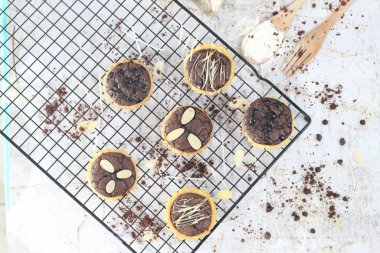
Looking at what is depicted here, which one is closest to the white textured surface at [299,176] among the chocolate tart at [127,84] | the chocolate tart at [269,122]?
the chocolate tart at [269,122]

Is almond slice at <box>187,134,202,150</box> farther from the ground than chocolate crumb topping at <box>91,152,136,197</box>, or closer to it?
farther from the ground

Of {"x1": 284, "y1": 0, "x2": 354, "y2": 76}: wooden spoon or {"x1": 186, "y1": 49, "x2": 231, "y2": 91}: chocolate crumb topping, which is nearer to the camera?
{"x1": 186, "y1": 49, "x2": 231, "y2": 91}: chocolate crumb topping

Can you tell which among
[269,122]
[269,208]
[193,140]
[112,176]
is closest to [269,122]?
[269,122]

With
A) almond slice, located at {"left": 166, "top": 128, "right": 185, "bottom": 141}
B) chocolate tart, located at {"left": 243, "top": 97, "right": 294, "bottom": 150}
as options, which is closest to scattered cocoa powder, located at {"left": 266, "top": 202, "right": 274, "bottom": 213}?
chocolate tart, located at {"left": 243, "top": 97, "right": 294, "bottom": 150}

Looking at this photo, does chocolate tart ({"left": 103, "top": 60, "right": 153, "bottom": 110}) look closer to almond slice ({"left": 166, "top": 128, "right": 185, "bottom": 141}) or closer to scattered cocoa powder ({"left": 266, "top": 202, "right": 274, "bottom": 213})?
almond slice ({"left": 166, "top": 128, "right": 185, "bottom": 141})

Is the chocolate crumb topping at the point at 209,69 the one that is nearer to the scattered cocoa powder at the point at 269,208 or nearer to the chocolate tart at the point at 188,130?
the chocolate tart at the point at 188,130

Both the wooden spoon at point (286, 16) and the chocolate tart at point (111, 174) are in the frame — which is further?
the wooden spoon at point (286, 16)
